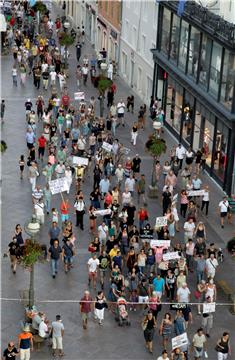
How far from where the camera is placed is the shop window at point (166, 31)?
4563cm

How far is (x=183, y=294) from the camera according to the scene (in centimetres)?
2536

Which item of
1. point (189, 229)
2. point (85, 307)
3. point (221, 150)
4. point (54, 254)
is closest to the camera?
point (85, 307)

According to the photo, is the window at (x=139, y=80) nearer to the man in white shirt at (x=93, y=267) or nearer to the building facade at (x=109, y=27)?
the building facade at (x=109, y=27)

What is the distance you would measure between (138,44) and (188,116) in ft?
39.0

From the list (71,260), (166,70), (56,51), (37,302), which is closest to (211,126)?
(166,70)

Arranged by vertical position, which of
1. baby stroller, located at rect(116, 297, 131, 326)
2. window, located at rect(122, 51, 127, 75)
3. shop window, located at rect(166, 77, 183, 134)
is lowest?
window, located at rect(122, 51, 127, 75)

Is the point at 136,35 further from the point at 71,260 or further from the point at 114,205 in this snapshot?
the point at 71,260

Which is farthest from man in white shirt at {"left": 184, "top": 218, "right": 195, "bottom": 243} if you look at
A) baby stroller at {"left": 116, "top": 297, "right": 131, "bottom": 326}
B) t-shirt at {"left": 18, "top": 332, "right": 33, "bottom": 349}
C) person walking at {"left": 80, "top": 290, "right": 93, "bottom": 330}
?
t-shirt at {"left": 18, "top": 332, "right": 33, "bottom": 349}

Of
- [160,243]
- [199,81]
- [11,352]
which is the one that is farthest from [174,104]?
[11,352]

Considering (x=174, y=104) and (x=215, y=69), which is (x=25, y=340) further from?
(x=174, y=104)

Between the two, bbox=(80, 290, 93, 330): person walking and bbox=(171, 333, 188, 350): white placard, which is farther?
bbox=(80, 290, 93, 330): person walking

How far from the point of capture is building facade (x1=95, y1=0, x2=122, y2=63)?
59.0 m

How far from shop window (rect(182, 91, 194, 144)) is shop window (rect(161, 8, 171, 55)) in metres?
4.36

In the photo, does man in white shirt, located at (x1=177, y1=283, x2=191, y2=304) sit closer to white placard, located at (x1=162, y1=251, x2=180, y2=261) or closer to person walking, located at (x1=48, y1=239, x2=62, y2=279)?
white placard, located at (x1=162, y1=251, x2=180, y2=261)
